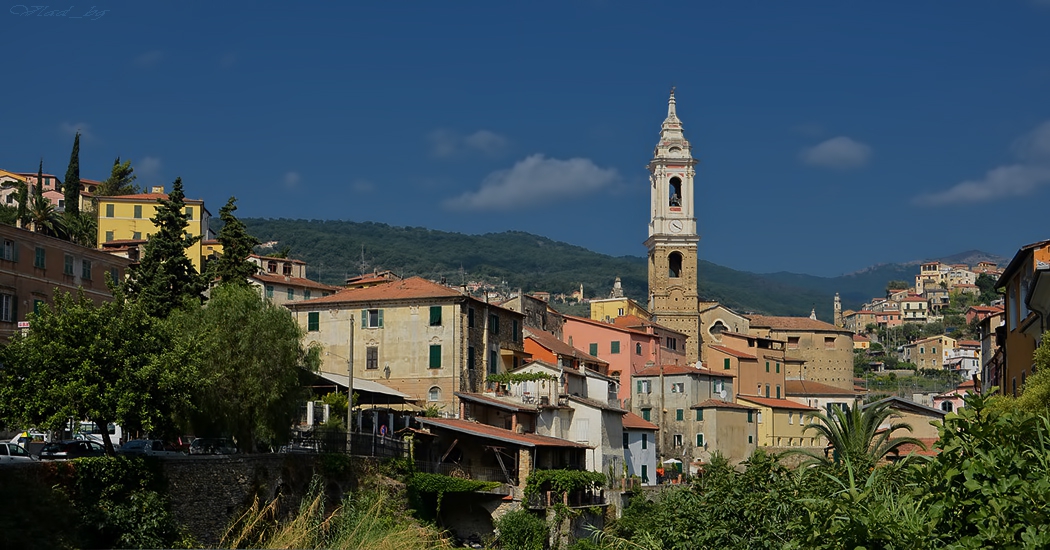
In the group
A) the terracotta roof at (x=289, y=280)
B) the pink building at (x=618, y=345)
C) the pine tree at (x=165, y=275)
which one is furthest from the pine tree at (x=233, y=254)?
the pink building at (x=618, y=345)

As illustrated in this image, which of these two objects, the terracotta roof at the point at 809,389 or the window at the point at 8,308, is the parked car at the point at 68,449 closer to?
the window at the point at 8,308

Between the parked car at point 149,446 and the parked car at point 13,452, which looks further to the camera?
the parked car at point 149,446

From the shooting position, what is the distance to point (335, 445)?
4641 centimetres

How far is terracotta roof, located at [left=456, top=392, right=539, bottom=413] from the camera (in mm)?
59281

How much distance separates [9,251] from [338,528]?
28246 millimetres

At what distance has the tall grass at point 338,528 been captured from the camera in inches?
1123

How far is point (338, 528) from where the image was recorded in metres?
34.2

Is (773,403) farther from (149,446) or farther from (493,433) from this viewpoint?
(149,446)

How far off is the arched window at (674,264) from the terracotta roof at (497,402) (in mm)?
60143

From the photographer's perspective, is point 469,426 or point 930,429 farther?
point 930,429

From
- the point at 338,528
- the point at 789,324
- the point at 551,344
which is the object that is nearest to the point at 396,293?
the point at 551,344

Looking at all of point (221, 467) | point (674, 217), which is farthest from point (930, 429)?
point (674, 217)

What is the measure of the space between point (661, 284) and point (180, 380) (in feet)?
275

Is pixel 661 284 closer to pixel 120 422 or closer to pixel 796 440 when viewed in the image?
pixel 796 440
